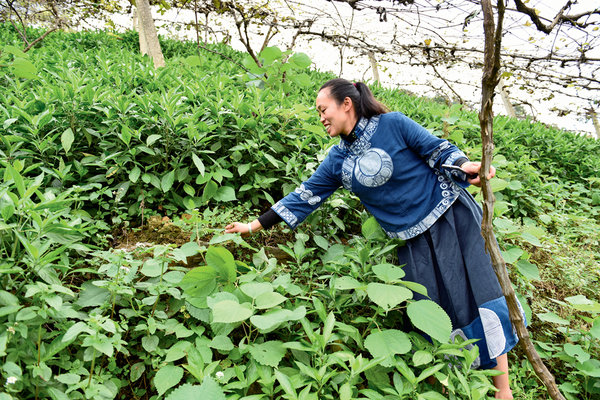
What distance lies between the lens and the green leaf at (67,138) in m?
2.21

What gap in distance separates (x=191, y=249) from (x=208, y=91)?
6.26 feet

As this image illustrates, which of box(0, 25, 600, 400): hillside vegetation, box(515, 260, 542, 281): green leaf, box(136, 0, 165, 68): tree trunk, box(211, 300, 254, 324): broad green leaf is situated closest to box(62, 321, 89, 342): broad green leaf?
box(0, 25, 600, 400): hillside vegetation

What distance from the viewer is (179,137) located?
8.27 feet

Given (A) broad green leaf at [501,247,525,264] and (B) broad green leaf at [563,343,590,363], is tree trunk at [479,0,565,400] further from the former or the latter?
(A) broad green leaf at [501,247,525,264]

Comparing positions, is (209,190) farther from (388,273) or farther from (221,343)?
(388,273)

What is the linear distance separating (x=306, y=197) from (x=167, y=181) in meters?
0.95

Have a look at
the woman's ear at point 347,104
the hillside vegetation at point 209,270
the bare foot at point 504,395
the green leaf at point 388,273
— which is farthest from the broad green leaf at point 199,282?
the bare foot at point 504,395

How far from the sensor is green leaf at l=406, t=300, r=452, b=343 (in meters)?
1.50

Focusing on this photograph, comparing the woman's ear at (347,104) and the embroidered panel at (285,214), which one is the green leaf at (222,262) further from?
the woman's ear at (347,104)

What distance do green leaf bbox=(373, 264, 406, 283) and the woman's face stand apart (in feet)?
2.95

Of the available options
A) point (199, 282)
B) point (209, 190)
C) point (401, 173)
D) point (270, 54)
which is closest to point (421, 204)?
point (401, 173)

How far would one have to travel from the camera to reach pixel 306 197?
7.50 ft

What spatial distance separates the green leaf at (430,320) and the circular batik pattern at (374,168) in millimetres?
772

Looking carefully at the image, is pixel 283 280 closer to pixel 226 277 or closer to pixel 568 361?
pixel 226 277
